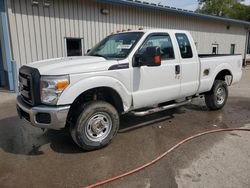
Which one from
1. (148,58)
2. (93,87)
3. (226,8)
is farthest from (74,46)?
(226,8)

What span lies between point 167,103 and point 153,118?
0.59m

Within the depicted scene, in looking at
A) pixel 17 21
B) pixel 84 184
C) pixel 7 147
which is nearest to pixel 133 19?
pixel 17 21

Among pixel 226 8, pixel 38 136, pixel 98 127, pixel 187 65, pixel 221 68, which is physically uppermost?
pixel 226 8

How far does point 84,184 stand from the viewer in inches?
117

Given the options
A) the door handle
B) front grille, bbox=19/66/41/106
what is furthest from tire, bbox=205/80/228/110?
front grille, bbox=19/66/41/106

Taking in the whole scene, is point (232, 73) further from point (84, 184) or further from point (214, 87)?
point (84, 184)

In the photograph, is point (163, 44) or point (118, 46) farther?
point (163, 44)

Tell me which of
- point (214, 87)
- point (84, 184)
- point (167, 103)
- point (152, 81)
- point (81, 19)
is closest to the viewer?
point (84, 184)

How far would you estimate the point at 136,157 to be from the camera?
366 centimetres

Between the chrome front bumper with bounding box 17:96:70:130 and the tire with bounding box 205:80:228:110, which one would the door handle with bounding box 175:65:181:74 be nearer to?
the tire with bounding box 205:80:228:110

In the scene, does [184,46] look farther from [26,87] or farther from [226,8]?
[226,8]

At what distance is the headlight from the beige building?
6.16 meters

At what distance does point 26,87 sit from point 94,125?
1319 millimetres

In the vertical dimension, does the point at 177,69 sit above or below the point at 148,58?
below
